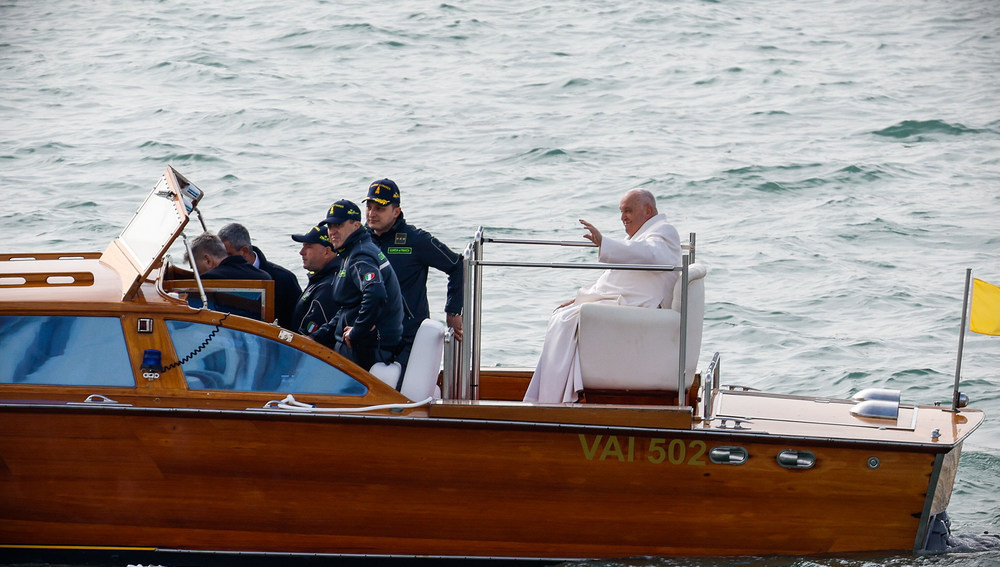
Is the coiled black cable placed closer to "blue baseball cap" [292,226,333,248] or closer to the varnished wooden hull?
the varnished wooden hull

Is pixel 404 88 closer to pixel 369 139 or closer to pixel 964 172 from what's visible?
pixel 369 139

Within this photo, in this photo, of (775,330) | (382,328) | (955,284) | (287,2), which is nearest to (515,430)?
(382,328)

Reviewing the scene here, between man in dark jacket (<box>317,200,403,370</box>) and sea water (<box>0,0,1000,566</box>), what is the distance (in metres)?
1.85

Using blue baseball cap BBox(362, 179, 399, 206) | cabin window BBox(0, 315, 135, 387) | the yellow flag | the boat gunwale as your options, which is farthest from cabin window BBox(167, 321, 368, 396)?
the yellow flag

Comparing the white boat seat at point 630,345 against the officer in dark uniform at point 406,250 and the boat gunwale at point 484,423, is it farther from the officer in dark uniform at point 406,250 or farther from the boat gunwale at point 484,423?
the officer in dark uniform at point 406,250

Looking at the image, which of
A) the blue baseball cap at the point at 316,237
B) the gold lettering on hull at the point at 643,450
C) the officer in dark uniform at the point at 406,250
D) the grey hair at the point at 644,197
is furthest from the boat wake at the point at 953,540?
the blue baseball cap at the point at 316,237

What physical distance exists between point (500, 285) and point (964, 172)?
27.8 ft

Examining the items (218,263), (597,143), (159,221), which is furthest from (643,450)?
(597,143)

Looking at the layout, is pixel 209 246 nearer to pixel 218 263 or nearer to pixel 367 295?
pixel 218 263

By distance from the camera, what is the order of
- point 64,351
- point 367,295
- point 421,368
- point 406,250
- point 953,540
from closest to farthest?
1. point 64,351
2. point 367,295
3. point 421,368
4. point 953,540
5. point 406,250

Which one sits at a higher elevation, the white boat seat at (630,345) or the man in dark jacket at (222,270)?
the man in dark jacket at (222,270)

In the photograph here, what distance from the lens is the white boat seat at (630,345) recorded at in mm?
5566

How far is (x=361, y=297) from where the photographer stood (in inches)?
225

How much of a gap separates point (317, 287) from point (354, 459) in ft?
3.54
